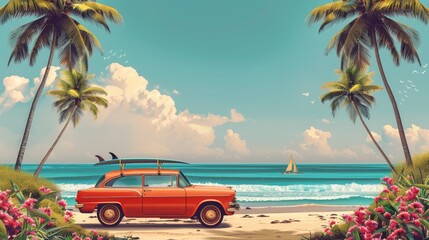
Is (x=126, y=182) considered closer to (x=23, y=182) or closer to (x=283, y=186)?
(x=23, y=182)

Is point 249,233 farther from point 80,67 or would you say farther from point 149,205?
point 80,67

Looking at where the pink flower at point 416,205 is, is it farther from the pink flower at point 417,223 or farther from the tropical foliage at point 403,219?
the pink flower at point 417,223

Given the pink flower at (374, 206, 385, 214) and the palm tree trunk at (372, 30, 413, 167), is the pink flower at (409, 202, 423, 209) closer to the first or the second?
the pink flower at (374, 206, 385, 214)

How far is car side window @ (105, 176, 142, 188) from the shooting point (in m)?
14.8

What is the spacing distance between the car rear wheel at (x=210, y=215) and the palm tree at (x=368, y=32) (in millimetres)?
13739

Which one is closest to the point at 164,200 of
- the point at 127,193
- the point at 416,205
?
the point at 127,193

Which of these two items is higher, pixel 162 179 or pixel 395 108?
pixel 395 108

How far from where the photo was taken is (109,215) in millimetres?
15164

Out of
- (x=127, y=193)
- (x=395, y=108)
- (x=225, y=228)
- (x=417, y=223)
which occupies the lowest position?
(x=225, y=228)

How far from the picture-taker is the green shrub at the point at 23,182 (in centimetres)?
1442

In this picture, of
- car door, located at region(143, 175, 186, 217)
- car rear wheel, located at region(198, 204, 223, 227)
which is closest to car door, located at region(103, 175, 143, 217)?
car door, located at region(143, 175, 186, 217)

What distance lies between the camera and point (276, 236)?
13.4 meters

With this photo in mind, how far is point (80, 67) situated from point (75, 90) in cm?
1366

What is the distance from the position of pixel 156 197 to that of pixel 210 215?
5.28 ft
